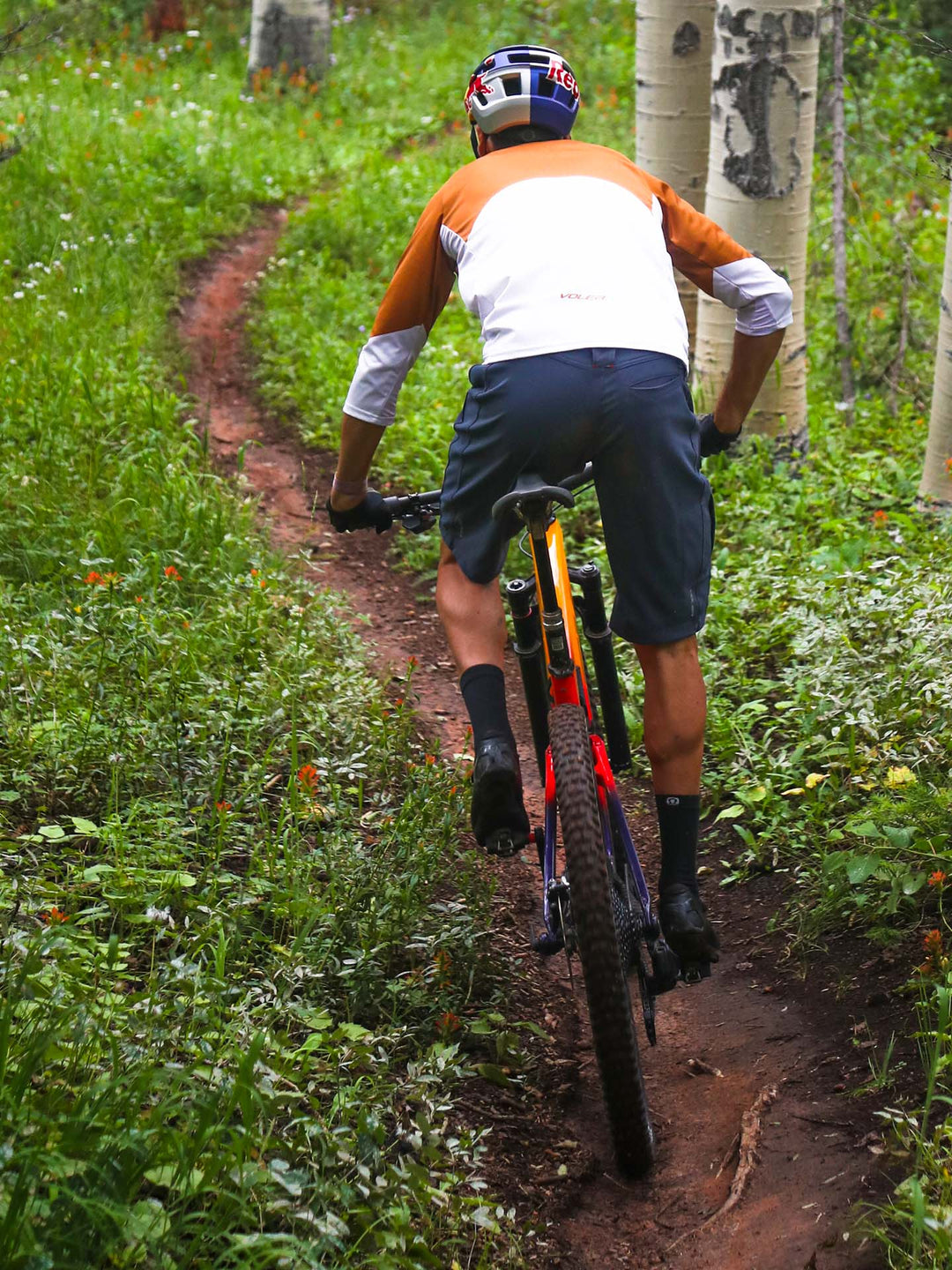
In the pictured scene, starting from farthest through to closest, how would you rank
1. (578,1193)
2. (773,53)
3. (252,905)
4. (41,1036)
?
(773,53) < (252,905) < (578,1193) < (41,1036)

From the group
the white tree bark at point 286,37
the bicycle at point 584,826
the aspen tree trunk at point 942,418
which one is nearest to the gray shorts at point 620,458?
the bicycle at point 584,826

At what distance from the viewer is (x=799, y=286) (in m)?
6.28

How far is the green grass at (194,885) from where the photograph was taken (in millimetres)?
2217

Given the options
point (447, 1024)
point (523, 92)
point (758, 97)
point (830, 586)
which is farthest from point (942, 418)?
point (447, 1024)

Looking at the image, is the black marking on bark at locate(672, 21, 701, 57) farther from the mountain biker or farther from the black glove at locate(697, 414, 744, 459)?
the black glove at locate(697, 414, 744, 459)

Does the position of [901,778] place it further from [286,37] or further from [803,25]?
[286,37]

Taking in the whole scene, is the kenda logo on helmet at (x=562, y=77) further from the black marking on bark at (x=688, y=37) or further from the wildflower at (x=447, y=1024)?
the black marking on bark at (x=688, y=37)

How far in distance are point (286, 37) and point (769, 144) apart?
1013 cm

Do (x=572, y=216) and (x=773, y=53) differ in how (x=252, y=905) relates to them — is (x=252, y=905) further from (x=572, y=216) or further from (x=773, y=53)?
(x=773, y=53)

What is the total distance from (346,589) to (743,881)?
2725mm

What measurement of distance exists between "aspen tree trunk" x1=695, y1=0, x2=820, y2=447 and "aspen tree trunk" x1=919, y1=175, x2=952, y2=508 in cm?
89

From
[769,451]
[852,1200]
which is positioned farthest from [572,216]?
[769,451]

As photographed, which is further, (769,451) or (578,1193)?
(769,451)

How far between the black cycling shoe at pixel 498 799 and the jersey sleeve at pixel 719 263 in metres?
1.39
